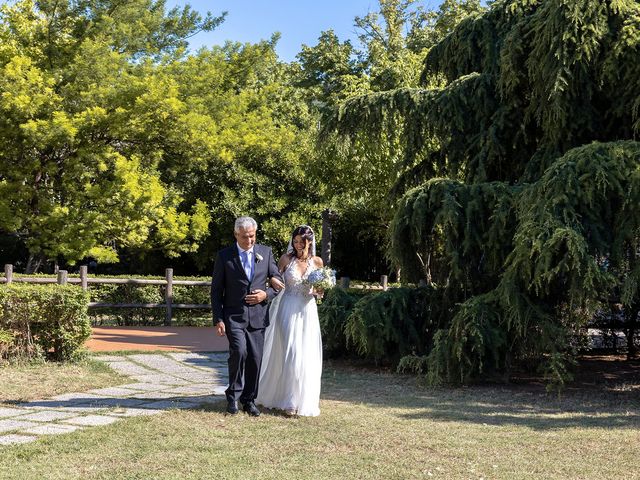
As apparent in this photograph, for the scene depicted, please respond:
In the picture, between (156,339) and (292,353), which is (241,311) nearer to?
(292,353)

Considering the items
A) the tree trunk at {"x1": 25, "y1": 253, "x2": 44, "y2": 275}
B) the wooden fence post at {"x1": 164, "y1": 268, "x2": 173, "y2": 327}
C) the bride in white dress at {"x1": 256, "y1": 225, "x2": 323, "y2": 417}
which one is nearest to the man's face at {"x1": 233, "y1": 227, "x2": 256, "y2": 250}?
the bride in white dress at {"x1": 256, "y1": 225, "x2": 323, "y2": 417}

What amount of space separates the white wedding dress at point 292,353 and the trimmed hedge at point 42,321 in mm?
3763

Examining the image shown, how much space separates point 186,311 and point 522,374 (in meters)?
10.7

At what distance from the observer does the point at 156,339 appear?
1539 cm

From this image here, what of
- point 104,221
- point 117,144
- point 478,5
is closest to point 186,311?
point 104,221

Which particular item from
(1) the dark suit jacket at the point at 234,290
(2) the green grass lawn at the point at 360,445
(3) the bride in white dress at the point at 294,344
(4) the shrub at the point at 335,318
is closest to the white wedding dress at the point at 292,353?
(3) the bride in white dress at the point at 294,344

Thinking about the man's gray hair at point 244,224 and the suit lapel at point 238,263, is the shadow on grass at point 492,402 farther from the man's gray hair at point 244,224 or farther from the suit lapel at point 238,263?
the man's gray hair at point 244,224

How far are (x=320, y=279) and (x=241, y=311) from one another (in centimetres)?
83

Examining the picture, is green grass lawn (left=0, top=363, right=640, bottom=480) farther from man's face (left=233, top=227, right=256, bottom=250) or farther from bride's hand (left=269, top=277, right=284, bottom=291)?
man's face (left=233, top=227, right=256, bottom=250)

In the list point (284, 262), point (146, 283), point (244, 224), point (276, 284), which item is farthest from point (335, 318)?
point (146, 283)

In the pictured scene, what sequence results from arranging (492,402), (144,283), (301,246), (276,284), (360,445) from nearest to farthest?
1. (360,445)
2. (276,284)
3. (301,246)
4. (492,402)
5. (144,283)

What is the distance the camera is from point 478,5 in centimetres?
3288

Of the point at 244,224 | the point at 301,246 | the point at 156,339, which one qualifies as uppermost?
the point at 244,224

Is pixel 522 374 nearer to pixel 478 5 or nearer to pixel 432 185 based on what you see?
pixel 432 185
